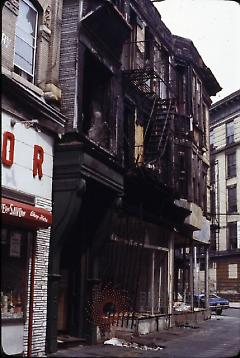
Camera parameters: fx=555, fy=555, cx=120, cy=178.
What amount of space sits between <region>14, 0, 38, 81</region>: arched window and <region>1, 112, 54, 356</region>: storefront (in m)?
1.40

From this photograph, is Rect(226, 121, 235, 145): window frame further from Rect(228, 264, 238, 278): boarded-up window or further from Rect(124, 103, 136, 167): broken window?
Rect(124, 103, 136, 167): broken window

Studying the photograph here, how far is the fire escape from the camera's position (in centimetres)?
1703

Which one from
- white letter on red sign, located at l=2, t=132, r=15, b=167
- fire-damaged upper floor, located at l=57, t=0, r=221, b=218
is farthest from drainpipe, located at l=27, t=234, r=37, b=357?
fire-damaged upper floor, located at l=57, t=0, r=221, b=218

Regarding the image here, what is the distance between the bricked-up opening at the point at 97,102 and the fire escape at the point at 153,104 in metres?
1.45

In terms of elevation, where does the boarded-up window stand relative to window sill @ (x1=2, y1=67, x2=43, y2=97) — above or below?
below

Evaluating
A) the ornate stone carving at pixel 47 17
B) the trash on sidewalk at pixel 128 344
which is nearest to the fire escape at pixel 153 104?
the ornate stone carving at pixel 47 17

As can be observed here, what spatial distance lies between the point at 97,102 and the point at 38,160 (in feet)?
13.7

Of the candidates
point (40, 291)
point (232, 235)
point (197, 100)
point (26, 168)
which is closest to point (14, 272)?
Result: point (40, 291)

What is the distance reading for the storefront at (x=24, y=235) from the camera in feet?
33.2

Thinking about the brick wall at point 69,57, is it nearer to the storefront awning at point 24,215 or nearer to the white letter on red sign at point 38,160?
the white letter on red sign at point 38,160

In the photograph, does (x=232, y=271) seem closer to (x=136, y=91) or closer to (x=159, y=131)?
(x=159, y=131)

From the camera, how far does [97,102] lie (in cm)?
1502

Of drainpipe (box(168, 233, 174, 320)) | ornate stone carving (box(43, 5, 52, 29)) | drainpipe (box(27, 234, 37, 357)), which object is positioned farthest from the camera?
drainpipe (box(168, 233, 174, 320))

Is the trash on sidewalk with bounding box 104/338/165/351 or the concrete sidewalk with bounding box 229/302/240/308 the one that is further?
the concrete sidewalk with bounding box 229/302/240/308
